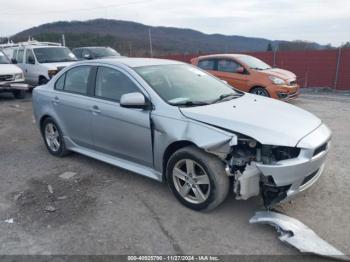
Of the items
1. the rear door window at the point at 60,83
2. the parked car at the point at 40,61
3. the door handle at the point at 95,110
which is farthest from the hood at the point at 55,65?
the door handle at the point at 95,110

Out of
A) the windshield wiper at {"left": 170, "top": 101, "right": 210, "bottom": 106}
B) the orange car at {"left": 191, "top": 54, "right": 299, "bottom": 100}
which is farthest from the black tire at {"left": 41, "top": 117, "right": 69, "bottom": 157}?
the orange car at {"left": 191, "top": 54, "right": 299, "bottom": 100}

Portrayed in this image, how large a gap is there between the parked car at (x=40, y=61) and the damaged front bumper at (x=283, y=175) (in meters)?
10.6

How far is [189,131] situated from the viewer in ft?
12.1

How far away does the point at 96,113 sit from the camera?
470cm

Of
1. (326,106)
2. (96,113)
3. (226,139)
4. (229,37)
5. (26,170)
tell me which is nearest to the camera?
(226,139)

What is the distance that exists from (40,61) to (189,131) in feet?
35.9

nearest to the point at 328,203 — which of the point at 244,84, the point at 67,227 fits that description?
the point at 67,227

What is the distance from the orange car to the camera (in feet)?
32.3

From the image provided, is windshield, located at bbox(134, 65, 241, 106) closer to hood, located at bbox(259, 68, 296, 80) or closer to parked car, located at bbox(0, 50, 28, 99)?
hood, located at bbox(259, 68, 296, 80)

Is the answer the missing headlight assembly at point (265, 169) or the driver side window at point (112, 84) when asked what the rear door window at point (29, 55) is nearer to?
the driver side window at point (112, 84)

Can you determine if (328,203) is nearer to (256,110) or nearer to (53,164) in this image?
(256,110)

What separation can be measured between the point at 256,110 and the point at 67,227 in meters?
2.46

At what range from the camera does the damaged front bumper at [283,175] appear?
3.29 metres

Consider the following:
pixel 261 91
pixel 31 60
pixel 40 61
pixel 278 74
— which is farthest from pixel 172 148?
pixel 31 60
